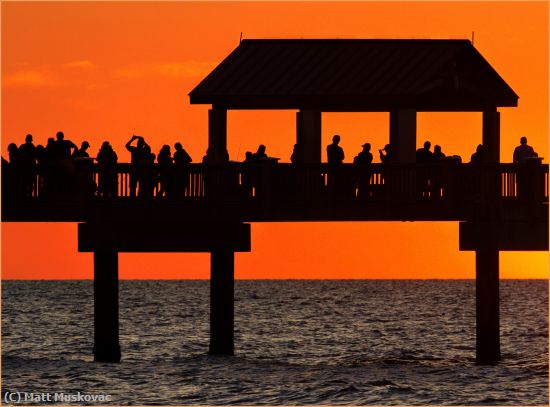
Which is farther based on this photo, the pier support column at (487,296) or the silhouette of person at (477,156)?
the silhouette of person at (477,156)

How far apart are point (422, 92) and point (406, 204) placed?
10.4 feet

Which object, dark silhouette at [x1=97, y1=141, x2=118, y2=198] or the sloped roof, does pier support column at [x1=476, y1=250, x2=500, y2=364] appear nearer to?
the sloped roof

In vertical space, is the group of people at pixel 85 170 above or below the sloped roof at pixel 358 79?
below

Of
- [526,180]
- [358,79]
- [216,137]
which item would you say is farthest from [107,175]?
[526,180]

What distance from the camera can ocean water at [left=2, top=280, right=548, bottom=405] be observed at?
36.0 meters

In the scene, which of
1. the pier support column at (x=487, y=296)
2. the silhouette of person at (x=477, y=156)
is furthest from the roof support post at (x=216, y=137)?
the pier support column at (x=487, y=296)

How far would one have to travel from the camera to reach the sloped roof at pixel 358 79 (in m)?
39.0

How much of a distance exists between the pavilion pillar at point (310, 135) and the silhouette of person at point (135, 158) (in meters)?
4.11

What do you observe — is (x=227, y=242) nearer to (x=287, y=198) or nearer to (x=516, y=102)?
(x=287, y=198)

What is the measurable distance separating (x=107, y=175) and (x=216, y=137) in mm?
3210

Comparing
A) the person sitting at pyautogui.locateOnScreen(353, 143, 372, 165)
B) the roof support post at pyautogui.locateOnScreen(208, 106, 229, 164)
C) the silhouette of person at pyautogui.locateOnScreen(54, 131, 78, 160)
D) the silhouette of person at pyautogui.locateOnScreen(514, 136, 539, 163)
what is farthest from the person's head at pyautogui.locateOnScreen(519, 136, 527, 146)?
the silhouette of person at pyautogui.locateOnScreen(54, 131, 78, 160)

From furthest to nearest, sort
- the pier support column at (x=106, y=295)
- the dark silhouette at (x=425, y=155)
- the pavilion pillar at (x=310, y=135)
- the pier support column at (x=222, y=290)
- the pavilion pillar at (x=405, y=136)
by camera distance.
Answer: the pier support column at (x=222, y=290) → the pavilion pillar at (x=310, y=135) → the pier support column at (x=106, y=295) → the pavilion pillar at (x=405, y=136) → the dark silhouette at (x=425, y=155)

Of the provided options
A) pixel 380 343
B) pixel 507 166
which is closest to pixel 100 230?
pixel 507 166

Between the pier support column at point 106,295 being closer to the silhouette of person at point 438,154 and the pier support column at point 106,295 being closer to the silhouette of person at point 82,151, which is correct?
the silhouette of person at point 82,151
